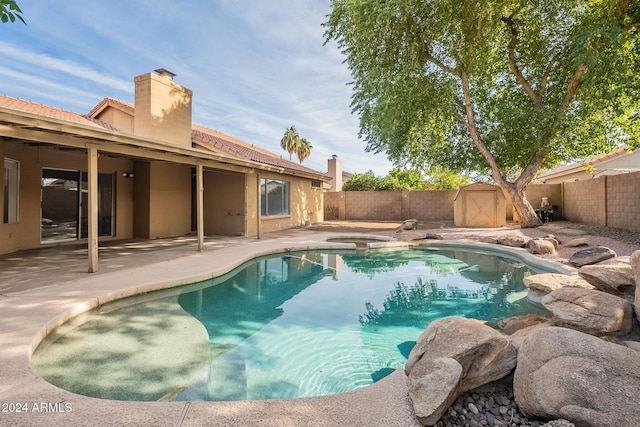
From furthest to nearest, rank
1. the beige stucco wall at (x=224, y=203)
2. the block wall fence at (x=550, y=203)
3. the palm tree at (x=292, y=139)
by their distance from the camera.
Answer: the palm tree at (x=292, y=139)
the beige stucco wall at (x=224, y=203)
the block wall fence at (x=550, y=203)

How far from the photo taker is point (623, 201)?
32.8 ft

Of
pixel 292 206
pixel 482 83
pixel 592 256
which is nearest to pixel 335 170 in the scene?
pixel 292 206

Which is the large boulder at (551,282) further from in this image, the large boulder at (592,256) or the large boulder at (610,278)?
the large boulder at (592,256)

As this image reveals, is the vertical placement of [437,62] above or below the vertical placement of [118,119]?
above

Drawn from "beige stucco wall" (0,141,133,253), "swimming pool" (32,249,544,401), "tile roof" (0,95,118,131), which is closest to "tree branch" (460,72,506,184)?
"swimming pool" (32,249,544,401)

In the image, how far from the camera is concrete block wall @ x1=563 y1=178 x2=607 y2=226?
37.0 ft

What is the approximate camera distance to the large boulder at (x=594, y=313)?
10.2 ft

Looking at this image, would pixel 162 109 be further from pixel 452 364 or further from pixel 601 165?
pixel 601 165

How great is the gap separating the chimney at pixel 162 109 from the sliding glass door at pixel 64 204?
2.15 metres

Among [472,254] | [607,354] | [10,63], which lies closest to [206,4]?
[10,63]

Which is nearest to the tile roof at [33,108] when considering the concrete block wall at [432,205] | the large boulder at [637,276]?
the large boulder at [637,276]

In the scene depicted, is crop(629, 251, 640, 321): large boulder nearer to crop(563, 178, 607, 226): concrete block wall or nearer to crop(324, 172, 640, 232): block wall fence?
crop(324, 172, 640, 232): block wall fence

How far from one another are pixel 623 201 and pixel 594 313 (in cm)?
946

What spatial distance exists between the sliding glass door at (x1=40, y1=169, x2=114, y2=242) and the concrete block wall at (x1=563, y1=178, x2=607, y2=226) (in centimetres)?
1601
